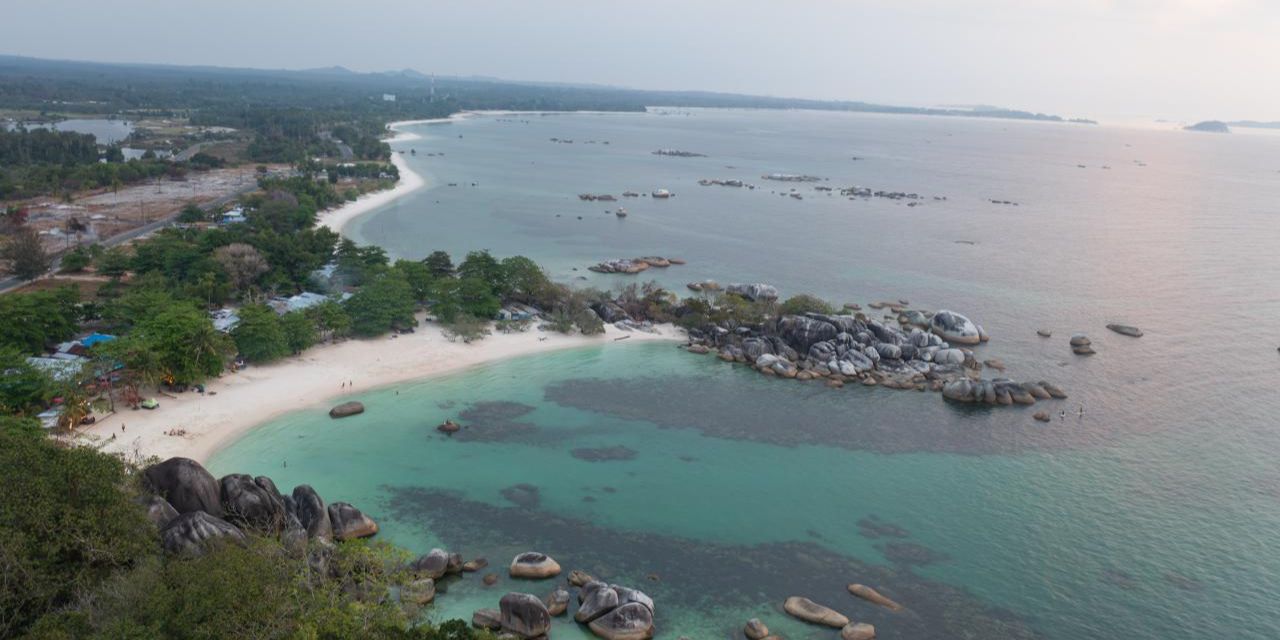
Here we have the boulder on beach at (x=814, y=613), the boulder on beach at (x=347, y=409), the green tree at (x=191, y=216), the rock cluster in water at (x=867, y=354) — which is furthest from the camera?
the green tree at (x=191, y=216)

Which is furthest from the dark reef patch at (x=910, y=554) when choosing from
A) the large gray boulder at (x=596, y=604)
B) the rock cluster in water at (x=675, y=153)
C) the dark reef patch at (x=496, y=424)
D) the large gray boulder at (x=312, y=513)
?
the rock cluster in water at (x=675, y=153)

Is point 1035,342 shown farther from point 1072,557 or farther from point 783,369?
point 1072,557

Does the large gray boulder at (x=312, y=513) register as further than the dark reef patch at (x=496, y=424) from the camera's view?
No

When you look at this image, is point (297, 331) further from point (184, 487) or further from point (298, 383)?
point (184, 487)

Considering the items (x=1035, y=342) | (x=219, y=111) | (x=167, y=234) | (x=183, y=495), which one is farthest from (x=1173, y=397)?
(x=219, y=111)

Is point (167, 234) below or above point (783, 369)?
above

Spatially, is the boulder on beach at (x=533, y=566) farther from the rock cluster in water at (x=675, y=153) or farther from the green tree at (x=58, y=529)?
the rock cluster in water at (x=675, y=153)
